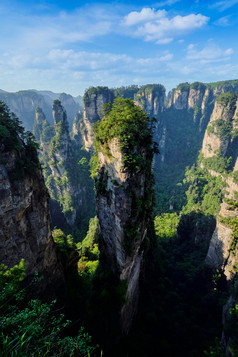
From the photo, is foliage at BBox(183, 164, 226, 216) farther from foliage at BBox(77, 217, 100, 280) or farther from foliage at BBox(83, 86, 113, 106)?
foliage at BBox(83, 86, 113, 106)

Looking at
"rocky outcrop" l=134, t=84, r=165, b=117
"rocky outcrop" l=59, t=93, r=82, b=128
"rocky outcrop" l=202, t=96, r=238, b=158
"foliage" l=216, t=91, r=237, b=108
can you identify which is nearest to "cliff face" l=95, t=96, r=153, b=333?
"rocky outcrop" l=202, t=96, r=238, b=158

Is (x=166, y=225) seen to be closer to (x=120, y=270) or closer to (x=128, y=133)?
(x=120, y=270)

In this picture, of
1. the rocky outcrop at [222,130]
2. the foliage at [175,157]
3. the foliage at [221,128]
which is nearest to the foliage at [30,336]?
the foliage at [175,157]

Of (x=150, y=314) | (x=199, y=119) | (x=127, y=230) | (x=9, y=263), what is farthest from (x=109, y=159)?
(x=199, y=119)

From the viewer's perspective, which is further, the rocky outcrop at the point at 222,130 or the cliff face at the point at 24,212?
the rocky outcrop at the point at 222,130

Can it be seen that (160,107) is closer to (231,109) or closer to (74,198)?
(231,109)

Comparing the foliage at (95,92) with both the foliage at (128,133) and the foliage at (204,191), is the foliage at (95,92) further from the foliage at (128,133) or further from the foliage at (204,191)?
the foliage at (128,133)

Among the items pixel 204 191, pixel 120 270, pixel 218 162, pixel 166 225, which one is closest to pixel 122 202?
pixel 120 270
